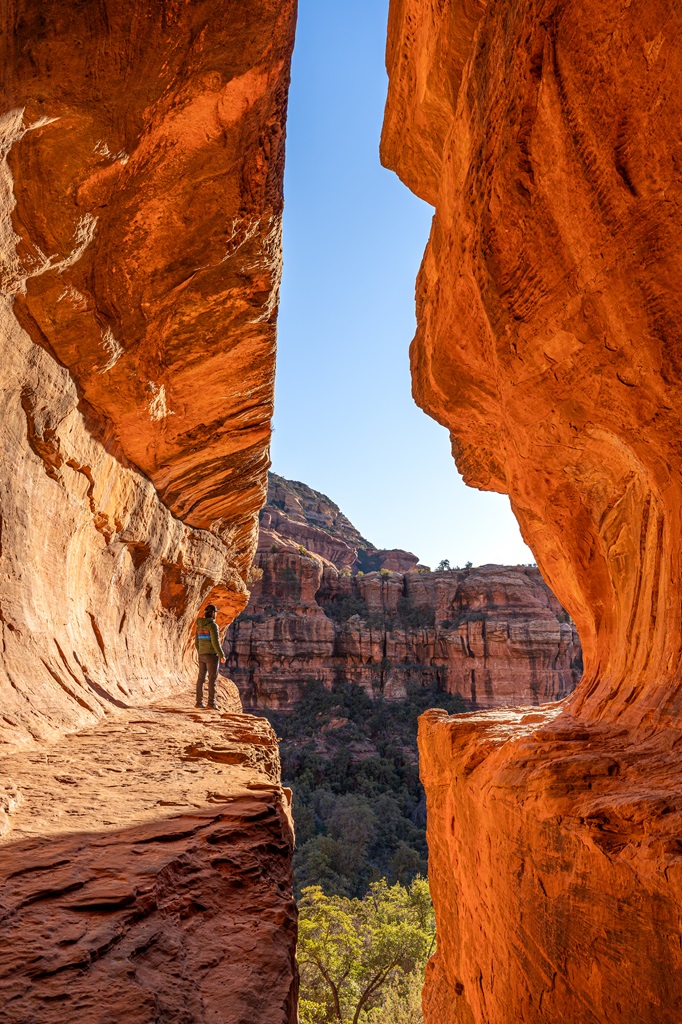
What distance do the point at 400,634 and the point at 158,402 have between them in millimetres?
34427

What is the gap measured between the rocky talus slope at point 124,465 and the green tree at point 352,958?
1069 centimetres

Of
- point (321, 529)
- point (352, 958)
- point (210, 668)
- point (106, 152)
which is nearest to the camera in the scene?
point (106, 152)

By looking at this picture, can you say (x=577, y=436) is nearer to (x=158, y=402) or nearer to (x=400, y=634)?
(x=158, y=402)

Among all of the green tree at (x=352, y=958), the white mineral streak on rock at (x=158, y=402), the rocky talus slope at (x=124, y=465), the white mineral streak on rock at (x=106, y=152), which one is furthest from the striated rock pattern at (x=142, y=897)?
the green tree at (x=352, y=958)

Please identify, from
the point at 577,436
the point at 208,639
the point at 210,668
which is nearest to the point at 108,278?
the point at 208,639

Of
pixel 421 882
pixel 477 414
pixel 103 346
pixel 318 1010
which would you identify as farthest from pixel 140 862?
pixel 421 882

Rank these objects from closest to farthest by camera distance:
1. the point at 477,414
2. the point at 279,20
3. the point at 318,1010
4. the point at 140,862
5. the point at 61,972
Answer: the point at 61,972, the point at 140,862, the point at 279,20, the point at 477,414, the point at 318,1010

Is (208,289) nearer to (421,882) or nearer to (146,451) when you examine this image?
(146,451)

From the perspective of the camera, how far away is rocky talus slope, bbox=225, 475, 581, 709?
117 ft

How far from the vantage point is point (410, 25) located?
238 inches

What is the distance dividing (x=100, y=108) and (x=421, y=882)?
72.3 feet

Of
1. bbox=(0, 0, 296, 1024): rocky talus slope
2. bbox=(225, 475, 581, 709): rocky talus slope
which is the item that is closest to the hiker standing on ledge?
bbox=(0, 0, 296, 1024): rocky talus slope

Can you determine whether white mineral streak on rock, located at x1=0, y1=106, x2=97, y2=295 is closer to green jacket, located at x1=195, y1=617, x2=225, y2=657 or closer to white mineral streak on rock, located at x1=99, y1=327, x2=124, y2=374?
white mineral streak on rock, located at x1=99, y1=327, x2=124, y2=374

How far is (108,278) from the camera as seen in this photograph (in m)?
5.55
